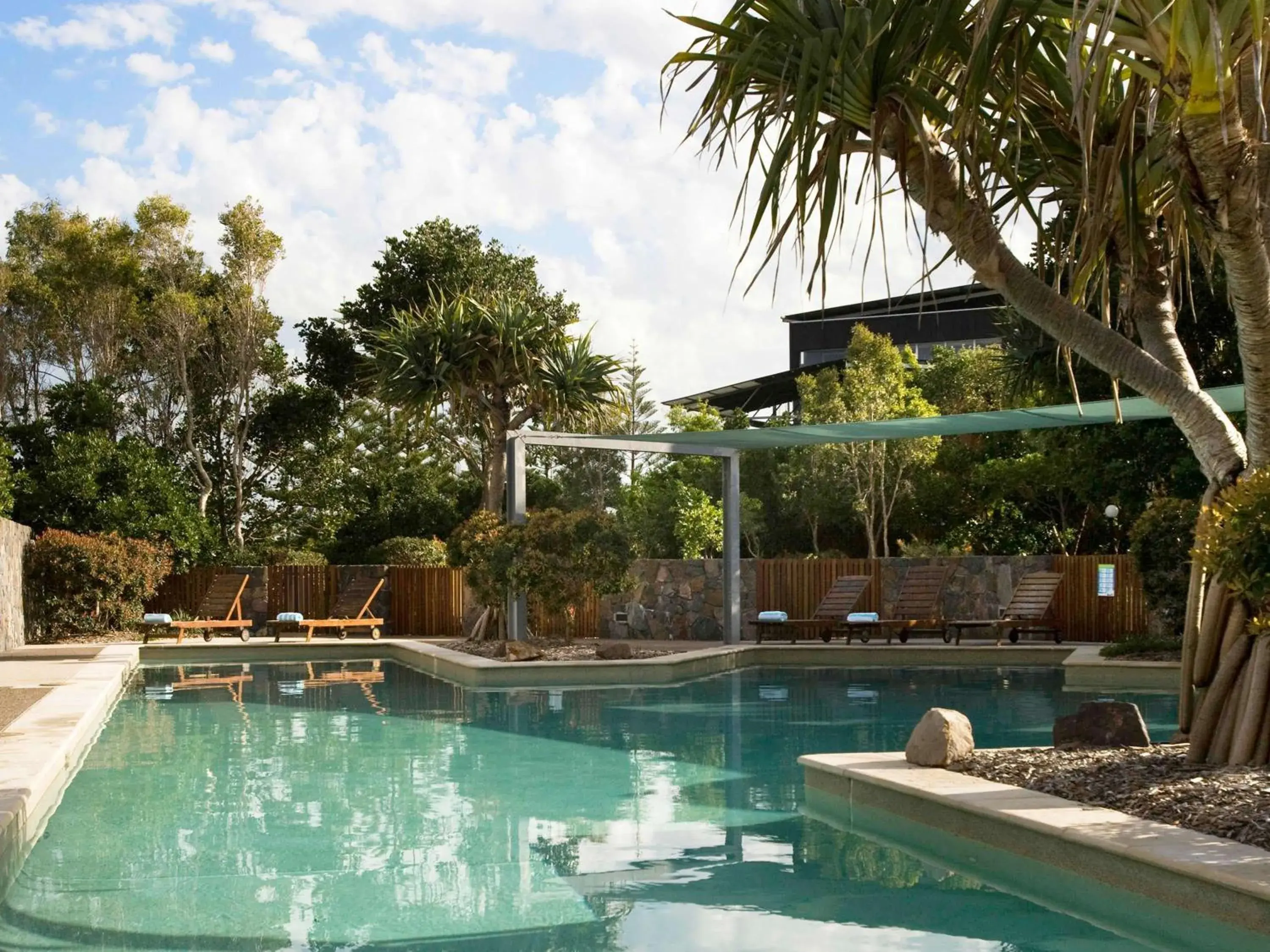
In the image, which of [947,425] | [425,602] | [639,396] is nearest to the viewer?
[947,425]

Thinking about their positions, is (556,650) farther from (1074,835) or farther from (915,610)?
(1074,835)

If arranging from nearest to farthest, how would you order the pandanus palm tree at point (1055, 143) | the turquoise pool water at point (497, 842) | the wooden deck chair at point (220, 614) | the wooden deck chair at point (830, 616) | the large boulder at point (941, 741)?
the turquoise pool water at point (497, 842) < the pandanus palm tree at point (1055, 143) < the large boulder at point (941, 741) < the wooden deck chair at point (830, 616) < the wooden deck chair at point (220, 614)

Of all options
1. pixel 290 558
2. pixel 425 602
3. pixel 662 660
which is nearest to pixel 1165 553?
pixel 662 660

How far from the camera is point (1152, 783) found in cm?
631

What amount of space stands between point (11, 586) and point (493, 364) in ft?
23.2

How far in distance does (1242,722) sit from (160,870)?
4.93 metres

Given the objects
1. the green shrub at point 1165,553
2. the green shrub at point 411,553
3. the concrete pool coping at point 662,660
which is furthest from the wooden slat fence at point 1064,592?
the green shrub at point 411,553

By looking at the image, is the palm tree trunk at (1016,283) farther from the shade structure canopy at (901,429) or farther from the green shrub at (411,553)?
the green shrub at (411,553)

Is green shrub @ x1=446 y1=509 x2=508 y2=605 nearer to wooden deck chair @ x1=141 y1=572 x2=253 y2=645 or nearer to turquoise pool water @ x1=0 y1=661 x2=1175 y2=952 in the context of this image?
turquoise pool water @ x1=0 y1=661 x2=1175 y2=952

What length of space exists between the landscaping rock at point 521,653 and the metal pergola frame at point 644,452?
0.77 metres

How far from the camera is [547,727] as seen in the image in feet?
36.6

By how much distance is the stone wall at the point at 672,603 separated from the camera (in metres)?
19.9

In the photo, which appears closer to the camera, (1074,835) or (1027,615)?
(1074,835)

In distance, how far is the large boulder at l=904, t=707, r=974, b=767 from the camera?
7.25m
